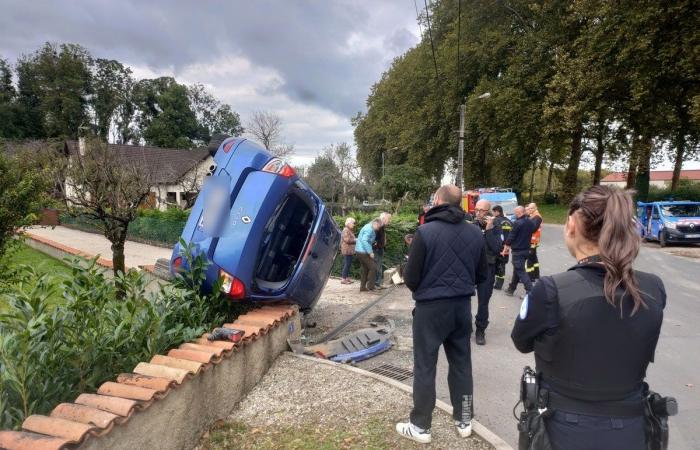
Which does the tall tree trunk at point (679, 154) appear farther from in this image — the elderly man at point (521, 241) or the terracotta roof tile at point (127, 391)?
the terracotta roof tile at point (127, 391)

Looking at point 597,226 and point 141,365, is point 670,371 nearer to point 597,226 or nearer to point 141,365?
point 597,226

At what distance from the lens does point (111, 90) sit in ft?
176

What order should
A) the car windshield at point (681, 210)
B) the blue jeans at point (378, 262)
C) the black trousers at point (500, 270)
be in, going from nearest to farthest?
the black trousers at point (500, 270) → the blue jeans at point (378, 262) → the car windshield at point (681, 210)

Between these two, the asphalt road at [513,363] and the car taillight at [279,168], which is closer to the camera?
the asphalt road at [513,363]

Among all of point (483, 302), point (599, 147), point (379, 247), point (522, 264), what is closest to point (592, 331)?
point (483, 302)

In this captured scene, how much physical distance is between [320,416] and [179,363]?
1190 mm

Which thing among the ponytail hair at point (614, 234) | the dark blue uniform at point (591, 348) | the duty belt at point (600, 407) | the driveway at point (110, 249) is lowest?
the driveway at point (110, 249)

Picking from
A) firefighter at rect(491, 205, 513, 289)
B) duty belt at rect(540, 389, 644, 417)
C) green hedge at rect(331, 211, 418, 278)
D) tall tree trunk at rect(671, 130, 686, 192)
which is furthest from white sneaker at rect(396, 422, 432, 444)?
tall tree trunk at rect(671, 130, 686, 192)

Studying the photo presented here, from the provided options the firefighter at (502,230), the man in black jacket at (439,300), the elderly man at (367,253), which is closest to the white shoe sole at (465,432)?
the man in black jacket at (439,300)

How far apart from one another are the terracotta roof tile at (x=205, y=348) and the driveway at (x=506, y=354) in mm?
2112

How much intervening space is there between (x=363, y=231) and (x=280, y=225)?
373cm

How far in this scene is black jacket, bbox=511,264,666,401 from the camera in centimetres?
162

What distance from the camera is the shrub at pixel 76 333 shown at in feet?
7.85

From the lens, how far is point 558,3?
78.4 feet
